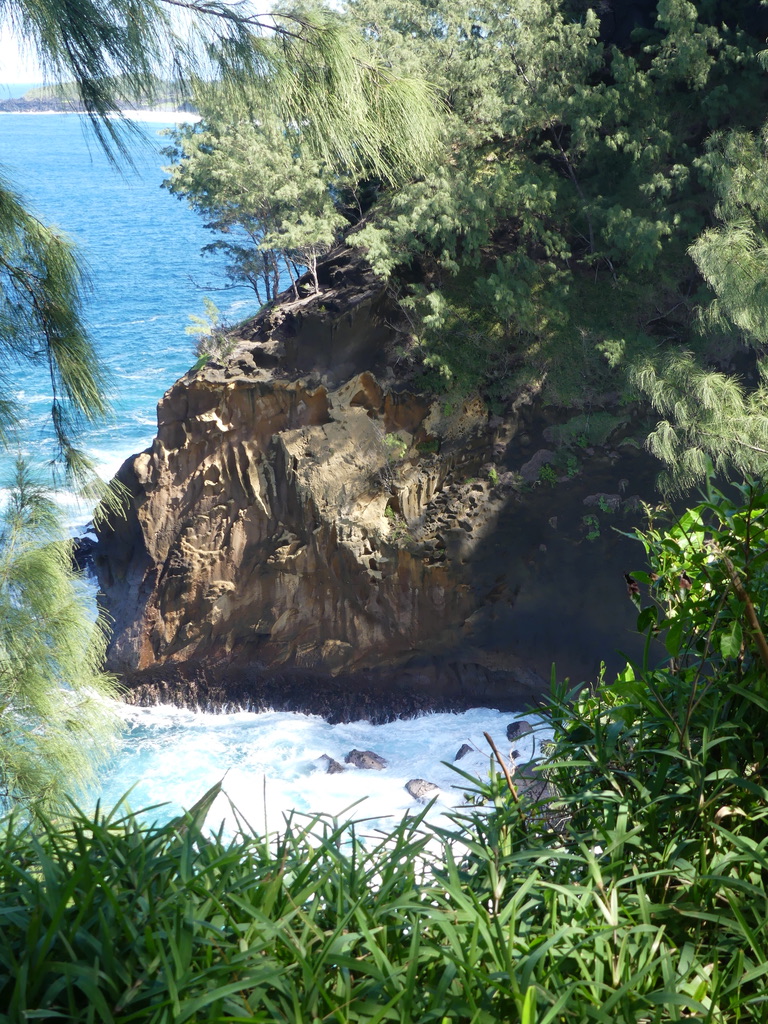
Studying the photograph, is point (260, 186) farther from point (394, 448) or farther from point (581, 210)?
point (581, 210)

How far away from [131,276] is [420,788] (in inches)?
976

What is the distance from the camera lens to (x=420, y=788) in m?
8.64

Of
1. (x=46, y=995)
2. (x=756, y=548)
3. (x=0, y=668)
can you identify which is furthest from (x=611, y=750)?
(x=0, y=668)

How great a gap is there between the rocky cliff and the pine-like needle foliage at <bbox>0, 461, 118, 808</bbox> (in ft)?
16.2

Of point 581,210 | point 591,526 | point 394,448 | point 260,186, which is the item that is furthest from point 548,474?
point 260,186

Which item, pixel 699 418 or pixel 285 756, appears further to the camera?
pixel 285 756

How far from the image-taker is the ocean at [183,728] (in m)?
5.59

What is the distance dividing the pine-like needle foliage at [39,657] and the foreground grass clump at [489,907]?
2.92m

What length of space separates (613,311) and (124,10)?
24.3 feet

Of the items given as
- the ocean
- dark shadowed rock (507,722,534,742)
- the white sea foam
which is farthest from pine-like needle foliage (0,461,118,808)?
dark shadowed rock (507,722,534,742)

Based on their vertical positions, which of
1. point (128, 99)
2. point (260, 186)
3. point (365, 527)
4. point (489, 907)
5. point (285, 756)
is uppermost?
point (260, 186)

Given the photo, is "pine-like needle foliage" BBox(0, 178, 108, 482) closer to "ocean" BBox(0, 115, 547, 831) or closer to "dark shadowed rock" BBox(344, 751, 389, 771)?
"ocean" BBox(0, 115, 547, 831)

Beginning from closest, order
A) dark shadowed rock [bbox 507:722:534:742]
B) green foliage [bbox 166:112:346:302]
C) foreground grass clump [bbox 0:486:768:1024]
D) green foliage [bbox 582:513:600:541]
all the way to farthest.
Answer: foreground grass clump [bbox 0:486:768:1024] < dark shadowed rock [bbox 507:722:534:742] < green foliage [bbox 582:513:600:541] < green foliage [bbox 166:112:346:302]

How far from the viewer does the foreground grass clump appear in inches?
45.6
